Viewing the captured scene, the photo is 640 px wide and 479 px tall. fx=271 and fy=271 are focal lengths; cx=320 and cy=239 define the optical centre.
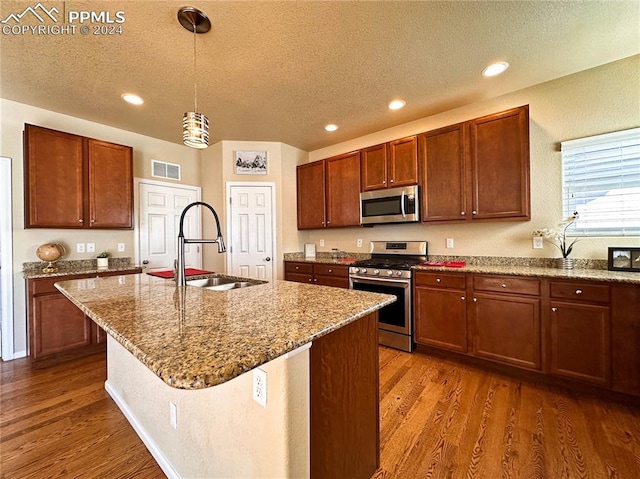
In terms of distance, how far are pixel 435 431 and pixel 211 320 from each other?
1.64m

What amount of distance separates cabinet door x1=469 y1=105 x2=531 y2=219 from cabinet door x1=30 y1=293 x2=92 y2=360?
13.6 ft

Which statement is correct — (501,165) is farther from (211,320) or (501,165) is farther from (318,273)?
(211,320)

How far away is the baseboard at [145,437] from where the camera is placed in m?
1.41

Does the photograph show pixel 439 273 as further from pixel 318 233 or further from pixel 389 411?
pixel 318 233

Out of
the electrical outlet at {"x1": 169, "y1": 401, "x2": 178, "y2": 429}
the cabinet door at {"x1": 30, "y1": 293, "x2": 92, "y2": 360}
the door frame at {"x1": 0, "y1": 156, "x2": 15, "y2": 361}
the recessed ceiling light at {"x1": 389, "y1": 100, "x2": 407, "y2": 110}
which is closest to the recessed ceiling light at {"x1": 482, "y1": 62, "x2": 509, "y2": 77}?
the recessed ceiling light at {"x1": 389, "y1": 100, "x2": 407, "y2": 110}

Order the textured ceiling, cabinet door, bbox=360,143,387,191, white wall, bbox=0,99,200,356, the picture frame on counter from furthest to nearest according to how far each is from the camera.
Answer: cabinet door, bbox=360,143,387,191, white wall, bbox=0,99,200,356, the picture frame on counter, the textured ceiling

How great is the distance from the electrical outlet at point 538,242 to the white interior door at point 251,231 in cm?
318

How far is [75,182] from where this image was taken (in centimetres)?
294

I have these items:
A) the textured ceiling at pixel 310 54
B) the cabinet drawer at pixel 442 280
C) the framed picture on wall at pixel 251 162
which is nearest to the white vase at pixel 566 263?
the cabinet drawer at pixel 442 280

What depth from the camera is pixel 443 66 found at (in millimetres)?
2309

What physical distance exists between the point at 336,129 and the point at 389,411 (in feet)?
10.6

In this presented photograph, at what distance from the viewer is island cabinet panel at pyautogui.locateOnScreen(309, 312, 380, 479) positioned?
1025 millimetres

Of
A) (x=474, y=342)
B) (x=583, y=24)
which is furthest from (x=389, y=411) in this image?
(x=583, y=24)

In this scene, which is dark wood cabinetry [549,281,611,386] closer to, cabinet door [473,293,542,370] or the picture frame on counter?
cabinet door [473,293,542,370]
